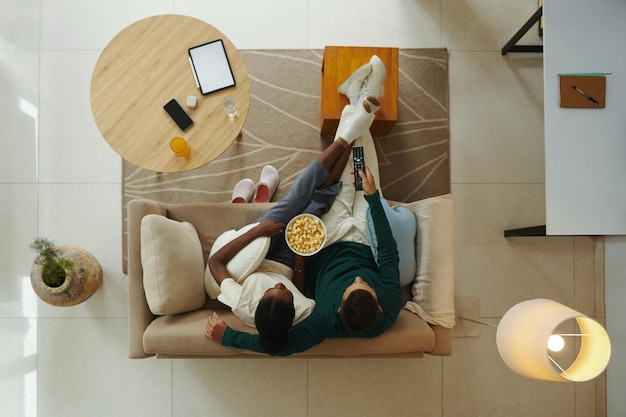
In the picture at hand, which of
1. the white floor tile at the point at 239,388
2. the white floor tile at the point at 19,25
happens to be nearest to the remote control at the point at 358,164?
the white floor tile at the point at 239,388

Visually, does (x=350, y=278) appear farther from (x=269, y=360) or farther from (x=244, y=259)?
(x=269, y=360)

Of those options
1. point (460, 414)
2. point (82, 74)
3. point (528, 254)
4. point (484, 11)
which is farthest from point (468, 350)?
point (82, 74)

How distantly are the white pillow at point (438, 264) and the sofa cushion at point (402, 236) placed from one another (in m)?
0.05

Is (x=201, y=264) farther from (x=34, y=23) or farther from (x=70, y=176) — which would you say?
(x=34, y=23)

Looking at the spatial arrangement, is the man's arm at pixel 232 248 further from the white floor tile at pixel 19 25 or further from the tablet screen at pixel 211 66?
the white floor tile at pixel 19 25

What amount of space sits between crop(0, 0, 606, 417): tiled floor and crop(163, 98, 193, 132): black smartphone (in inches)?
35.0

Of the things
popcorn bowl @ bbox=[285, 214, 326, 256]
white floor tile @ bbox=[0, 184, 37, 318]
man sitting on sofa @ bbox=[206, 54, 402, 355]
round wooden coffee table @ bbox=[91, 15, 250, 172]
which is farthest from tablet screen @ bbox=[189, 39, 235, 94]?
white floor tile @ bbox=[0, 184, 37, 318]

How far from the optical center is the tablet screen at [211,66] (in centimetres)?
204

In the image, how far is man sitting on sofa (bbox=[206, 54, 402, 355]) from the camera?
166 cm

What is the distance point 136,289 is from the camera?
6.55 feet

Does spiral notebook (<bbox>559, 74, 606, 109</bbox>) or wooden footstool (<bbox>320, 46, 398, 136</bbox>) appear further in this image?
wooden footstool (<bbox>320, 46, 398, 136</bbox>)

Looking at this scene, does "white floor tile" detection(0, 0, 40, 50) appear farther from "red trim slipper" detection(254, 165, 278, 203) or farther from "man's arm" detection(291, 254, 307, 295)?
"man's arm" detection(291, 254, 307, 295)

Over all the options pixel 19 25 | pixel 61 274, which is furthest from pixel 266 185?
pixel 19 25

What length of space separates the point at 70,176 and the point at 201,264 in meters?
1.27
